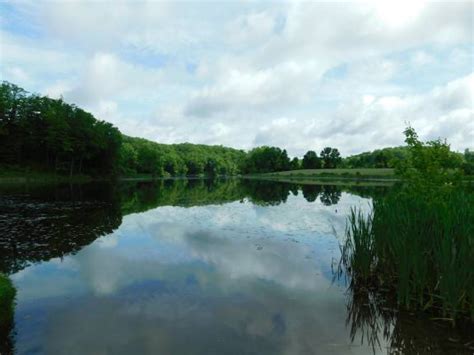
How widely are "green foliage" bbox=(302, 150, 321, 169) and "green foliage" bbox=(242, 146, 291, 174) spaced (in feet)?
35.4

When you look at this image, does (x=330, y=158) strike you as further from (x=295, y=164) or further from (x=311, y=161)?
(x=295, y=164)

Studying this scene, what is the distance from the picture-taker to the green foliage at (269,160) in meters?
162

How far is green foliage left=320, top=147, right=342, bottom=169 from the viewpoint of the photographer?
497ft

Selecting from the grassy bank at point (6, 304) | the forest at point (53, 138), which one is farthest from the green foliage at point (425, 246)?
the forest at point (53, 138)

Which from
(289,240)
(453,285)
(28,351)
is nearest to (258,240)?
(289,240)

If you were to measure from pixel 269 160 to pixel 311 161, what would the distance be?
72.6 ft

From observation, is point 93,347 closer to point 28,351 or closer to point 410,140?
point 28,351

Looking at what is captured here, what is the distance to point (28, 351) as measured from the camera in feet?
21.5

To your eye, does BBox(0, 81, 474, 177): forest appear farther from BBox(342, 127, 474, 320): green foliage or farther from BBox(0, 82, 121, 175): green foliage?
BBox(342, 127, 474, 320): green foliage

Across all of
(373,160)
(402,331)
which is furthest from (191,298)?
(373,160)

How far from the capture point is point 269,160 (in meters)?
165

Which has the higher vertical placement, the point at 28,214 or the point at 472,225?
the point at 472,225

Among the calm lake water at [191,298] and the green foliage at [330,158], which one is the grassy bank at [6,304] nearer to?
the calm lake water at [191,298]

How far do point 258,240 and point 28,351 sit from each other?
1194 centimetres
